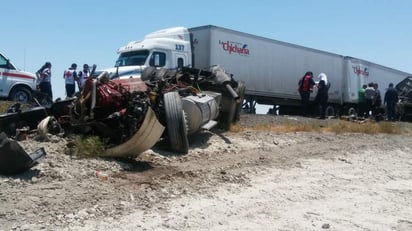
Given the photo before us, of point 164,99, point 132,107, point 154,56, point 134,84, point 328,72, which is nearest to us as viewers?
point 132,107

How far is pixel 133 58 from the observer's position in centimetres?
1664

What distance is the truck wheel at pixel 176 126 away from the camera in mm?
8008

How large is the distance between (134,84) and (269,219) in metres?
4.32

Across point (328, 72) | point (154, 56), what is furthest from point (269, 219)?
point (328, 72)

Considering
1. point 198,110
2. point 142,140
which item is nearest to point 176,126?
point 198,110

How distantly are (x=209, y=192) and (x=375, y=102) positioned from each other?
1763 cm

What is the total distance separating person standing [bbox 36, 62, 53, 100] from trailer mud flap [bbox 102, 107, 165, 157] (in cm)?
887

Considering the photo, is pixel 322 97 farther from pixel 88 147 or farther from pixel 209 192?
pixel 209 192

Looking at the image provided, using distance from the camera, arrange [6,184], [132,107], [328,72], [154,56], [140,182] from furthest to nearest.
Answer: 1. [328,72]
2. [154,56]
3. [132,107]
4. [140,182]
5. [6,184]

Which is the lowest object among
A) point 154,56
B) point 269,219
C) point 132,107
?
point 269,219

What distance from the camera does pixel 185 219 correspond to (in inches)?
197

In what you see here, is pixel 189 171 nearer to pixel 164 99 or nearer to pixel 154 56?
pixel 164 99

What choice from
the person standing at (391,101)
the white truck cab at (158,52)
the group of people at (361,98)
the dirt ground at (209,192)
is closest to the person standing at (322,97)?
the group of people at (361,98)

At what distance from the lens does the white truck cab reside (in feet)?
53.7
